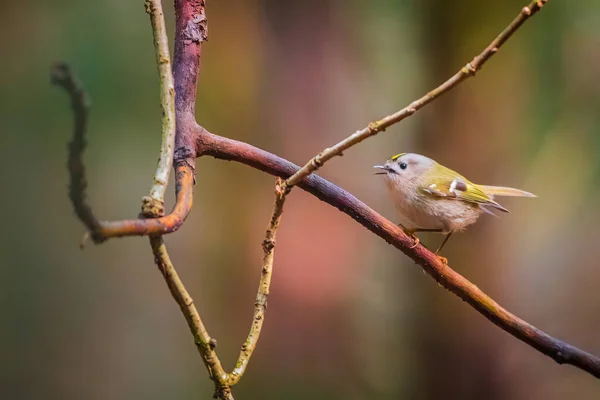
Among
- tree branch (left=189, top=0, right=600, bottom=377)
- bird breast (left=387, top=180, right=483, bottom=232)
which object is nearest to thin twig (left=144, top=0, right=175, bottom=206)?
tree branch (left=189, top=0, right=600, bottom=377)

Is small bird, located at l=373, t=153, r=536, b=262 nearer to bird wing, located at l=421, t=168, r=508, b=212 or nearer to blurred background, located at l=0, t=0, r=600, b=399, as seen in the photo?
bird wing, located at l=421, t=168, r=508, b=212

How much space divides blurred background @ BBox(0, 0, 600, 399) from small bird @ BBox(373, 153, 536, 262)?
1.92 ft

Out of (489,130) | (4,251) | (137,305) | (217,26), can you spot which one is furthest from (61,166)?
(489,130)

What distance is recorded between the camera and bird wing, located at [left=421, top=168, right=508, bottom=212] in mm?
1224

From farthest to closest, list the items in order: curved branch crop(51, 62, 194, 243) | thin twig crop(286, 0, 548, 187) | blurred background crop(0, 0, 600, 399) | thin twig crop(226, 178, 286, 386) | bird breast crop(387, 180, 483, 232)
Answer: blurred background crop(0, 0, 600, 399) → bird breast crop(387, 180, 483, 232) → thin twig crop(226, 178, 286, 386) → thin twig crop(286, 0, 548, 187) → curved branch crop(51, 62, 194, 243)

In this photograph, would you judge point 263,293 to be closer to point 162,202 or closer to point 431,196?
point 162,202

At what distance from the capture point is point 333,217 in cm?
189

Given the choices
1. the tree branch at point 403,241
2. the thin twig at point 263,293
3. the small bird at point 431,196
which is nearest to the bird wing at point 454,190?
the small bird at point 431,196

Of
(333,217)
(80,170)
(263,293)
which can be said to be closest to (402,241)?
(263,293)

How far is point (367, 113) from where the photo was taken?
193 centimetres

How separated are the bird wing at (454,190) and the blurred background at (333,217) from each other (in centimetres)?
60

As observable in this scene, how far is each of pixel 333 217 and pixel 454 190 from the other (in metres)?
0.69

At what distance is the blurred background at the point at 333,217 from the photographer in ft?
4.99

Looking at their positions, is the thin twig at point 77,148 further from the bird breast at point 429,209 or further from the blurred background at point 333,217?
the blurred background at point 333,217
